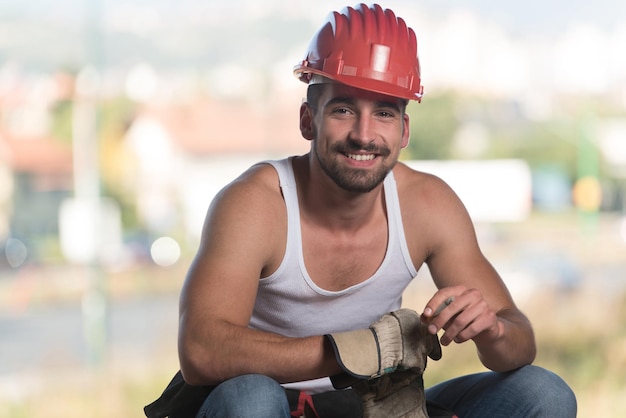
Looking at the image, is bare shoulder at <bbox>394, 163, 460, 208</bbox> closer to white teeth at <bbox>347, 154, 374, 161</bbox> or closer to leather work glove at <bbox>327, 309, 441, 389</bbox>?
white teeth at <bbox>347, 154, 374, 161</bbox>

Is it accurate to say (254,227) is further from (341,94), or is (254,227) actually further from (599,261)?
(599,261)

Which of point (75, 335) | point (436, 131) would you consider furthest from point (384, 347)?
point (436, 131)

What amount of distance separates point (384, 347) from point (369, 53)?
660 mm

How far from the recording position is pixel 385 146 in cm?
205

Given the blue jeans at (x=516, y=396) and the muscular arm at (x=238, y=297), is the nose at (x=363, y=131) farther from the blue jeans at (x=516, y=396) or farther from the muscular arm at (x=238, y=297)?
the blue jeans at (x=516, y=396)

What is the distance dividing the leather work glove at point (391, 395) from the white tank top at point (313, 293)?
1.10 feet

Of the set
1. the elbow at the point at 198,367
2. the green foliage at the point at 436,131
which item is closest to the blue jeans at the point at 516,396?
the elbow at the point at 198,367

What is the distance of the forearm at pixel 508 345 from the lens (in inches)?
77.2

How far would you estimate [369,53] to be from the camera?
6.84 ft

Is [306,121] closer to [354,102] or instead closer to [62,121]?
[354,102]

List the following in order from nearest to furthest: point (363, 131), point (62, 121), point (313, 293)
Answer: point (363, 131) < point (313, 293) < point (62, 121)

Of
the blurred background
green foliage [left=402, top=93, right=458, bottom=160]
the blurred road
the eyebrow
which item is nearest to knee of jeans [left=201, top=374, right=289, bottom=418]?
the eyebrow

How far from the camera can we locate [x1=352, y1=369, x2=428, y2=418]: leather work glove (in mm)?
1843

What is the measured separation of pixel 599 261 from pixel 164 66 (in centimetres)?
382
